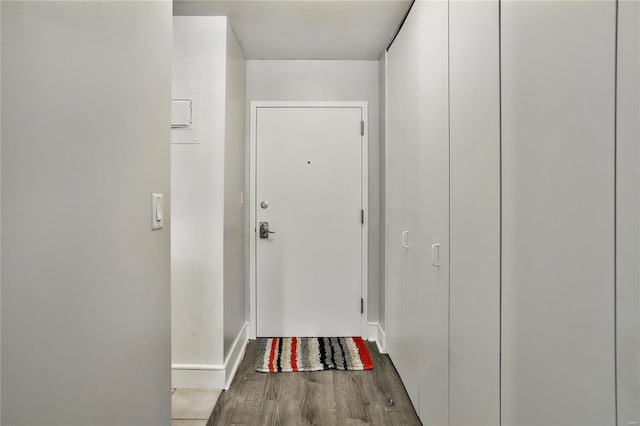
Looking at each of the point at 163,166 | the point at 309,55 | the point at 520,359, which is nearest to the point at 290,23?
the point at 309,55

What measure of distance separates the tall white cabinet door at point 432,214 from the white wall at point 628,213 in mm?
846

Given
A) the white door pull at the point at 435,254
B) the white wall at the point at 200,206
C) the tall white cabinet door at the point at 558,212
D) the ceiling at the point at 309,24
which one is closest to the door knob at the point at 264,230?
the white wall at the point at 200,206

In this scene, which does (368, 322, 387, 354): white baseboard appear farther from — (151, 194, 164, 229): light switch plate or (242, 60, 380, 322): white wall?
(151, 194, 164, 229): light switch plate

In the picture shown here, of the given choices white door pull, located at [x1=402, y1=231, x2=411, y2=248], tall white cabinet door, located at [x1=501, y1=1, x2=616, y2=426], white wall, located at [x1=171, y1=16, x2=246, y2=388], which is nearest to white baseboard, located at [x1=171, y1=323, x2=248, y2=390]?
white wall, located at [x1=171, y1=16, x2=246, y2=388]

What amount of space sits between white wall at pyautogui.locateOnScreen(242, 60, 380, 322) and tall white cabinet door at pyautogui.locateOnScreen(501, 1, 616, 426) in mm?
1976

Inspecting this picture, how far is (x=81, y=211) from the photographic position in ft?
2.79

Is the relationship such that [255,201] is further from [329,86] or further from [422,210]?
[422,210]

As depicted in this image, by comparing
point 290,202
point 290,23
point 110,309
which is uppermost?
point 290,23

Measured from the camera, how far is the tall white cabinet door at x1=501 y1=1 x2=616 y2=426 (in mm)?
752

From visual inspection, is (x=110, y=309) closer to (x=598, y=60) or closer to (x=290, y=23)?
(x=598, y=60)

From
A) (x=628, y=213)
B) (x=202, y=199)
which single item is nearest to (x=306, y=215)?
(x=202, y=199)

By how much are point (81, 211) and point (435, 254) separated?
135 centimetres

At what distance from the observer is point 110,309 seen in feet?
3.21

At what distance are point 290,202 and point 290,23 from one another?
1300mm
